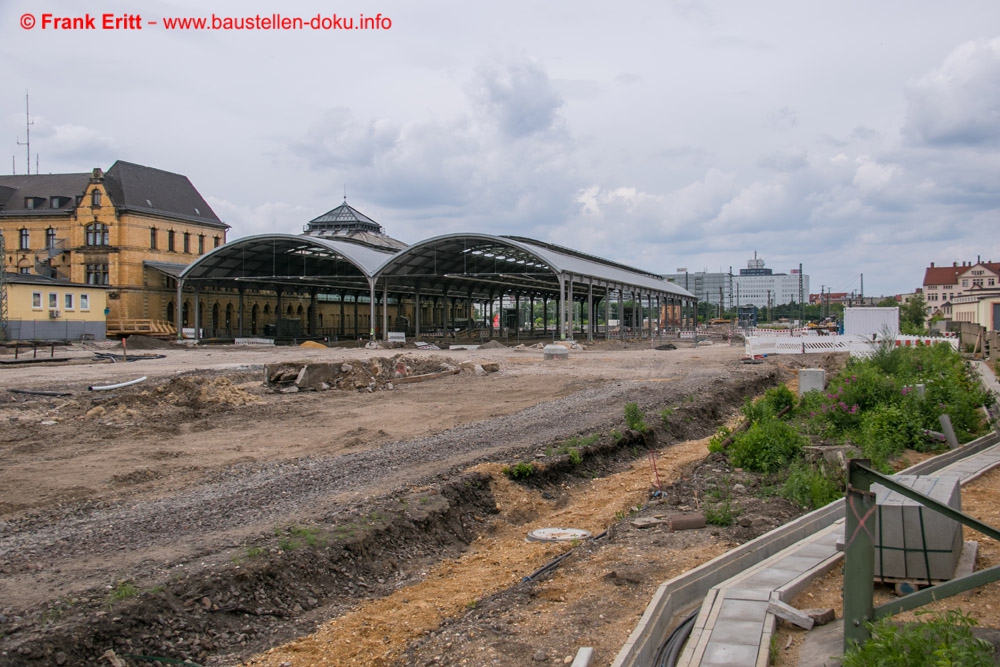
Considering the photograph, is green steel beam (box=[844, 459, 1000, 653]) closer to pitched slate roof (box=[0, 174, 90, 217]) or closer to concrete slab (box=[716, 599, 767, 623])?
concrete slab (box=[716, 599, 767, 623])

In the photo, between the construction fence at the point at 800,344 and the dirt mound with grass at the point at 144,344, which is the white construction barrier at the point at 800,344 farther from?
the dirt mound with grass at the point at 144,344

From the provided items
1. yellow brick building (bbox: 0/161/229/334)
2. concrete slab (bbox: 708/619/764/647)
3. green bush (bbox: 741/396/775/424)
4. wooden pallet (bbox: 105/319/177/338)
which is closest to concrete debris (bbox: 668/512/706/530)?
concrete slab (bbox: 708/619/764/647)

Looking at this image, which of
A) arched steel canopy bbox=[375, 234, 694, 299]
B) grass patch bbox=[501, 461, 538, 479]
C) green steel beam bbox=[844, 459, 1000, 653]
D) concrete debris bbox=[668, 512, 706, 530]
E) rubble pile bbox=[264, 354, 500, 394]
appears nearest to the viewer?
green steel beam bbox=[844, 459, 1000, 653]

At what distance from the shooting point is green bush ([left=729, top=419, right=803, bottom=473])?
12.2m

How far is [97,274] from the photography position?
6022 centimetres

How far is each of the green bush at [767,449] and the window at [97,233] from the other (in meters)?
59.3

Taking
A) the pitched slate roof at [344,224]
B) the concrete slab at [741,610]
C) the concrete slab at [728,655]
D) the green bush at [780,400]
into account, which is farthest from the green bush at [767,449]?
the pitched slate roof at [344,224]

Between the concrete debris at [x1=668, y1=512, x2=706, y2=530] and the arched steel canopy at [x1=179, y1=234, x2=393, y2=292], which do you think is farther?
the arched steel canopy at [x1=179, y1=234, x2=393, y2=292]

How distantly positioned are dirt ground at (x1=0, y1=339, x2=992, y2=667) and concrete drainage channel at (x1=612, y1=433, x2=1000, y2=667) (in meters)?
0.33

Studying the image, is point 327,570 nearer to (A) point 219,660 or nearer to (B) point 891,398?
(A) point 219,660

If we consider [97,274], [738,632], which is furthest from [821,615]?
[97,274]

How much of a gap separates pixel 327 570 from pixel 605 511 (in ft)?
14.6

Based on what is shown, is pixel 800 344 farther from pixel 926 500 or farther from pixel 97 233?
pixel 97 233

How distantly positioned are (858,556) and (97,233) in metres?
65.7
